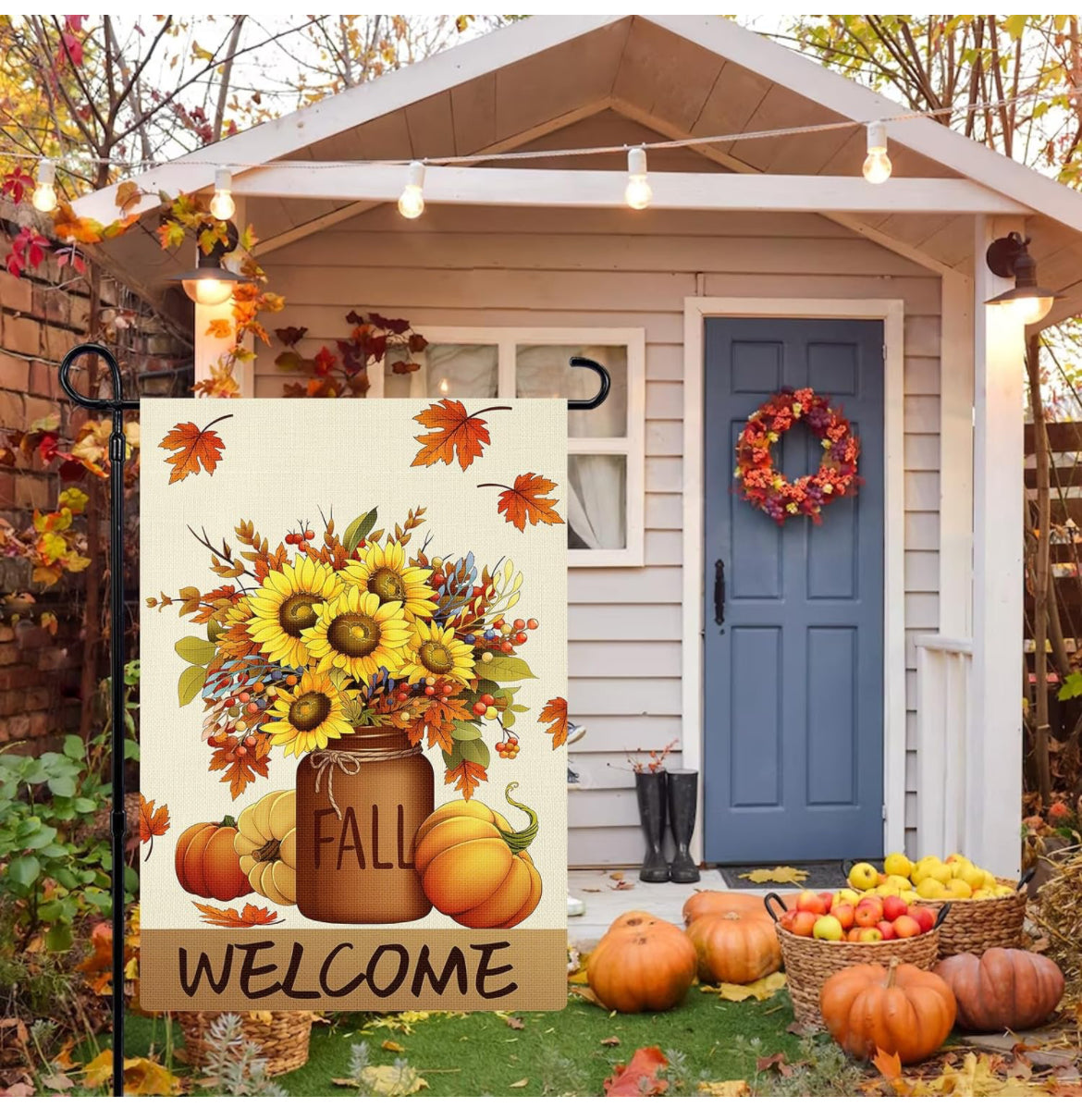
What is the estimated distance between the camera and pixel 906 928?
10.3ft

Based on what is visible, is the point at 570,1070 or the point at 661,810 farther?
the point at 661,810

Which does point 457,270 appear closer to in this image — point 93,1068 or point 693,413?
point 693,413

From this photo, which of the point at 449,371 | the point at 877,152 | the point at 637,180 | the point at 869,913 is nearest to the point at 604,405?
the point at 449,371

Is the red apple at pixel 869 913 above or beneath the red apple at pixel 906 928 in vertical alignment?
above

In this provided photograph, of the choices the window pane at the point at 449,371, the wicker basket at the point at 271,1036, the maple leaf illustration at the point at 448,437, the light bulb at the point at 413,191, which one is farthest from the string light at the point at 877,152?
the wicker basket at the point at 271,1036

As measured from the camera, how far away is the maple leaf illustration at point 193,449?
197cm

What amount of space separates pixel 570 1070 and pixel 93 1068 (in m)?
1.13

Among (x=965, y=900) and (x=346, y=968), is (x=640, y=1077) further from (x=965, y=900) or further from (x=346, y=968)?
(x=965, y=900)

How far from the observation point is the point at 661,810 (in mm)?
4543

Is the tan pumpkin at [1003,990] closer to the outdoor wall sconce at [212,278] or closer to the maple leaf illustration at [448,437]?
the maple leaf illustration at [448,437]

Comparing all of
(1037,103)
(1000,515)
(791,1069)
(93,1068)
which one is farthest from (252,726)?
(1037,103)

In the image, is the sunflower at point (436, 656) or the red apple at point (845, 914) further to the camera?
the red apple at point (845, 914)

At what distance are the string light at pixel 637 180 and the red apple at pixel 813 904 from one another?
80.1 inches

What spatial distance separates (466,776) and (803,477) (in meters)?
3.02
